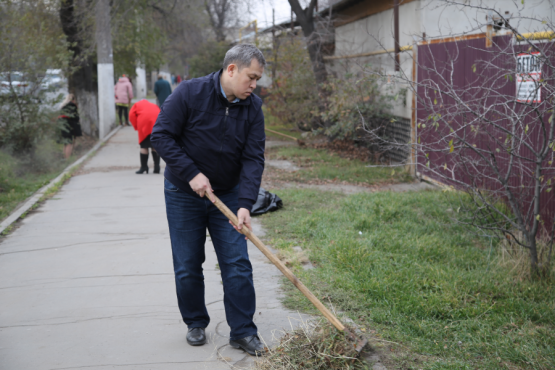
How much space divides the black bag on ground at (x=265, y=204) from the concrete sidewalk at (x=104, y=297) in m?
1.16

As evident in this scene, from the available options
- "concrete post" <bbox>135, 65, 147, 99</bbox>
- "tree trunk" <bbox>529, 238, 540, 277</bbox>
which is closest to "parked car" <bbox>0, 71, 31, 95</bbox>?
"tree trunk" <bbox>529, 238, 540, 277</bbox>

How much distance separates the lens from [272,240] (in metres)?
5.80

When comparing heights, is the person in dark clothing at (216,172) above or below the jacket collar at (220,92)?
below

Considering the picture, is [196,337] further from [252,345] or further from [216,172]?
[216,172]

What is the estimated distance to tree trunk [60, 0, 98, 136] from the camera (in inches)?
611

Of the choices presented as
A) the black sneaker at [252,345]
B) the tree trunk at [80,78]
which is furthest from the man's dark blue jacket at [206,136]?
the tree trunk at [80,78]

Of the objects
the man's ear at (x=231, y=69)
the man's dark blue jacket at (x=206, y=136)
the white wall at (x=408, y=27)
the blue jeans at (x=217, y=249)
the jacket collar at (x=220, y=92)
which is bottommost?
the blue jeans at (x=217, y=249)

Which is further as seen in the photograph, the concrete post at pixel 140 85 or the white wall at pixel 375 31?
the concrete post at pixel 140 85

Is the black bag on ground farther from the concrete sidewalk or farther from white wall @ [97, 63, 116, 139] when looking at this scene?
white wall @ [97, 63, 116, 139]

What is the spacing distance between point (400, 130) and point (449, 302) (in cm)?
755

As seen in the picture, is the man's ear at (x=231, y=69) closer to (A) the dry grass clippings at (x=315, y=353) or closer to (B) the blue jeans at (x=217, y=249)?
(B) the blue jeans at (x=217, y=249)

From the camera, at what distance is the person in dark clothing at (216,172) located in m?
3.19

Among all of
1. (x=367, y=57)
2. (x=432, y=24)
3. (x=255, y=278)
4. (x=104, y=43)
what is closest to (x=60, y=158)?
(x=104, y=43)

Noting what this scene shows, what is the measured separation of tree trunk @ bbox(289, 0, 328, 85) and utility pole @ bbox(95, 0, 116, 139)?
523 centimetres
